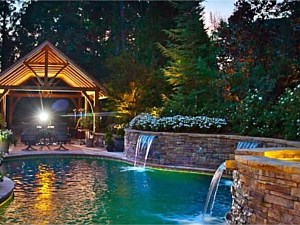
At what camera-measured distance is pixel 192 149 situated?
11.3m

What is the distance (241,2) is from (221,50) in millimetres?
2000

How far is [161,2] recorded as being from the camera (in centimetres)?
2298

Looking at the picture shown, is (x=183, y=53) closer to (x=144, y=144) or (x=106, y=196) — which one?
(x=144, y=144)

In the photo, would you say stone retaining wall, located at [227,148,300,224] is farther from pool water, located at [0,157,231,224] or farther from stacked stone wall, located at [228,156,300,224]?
pool water, located at [0,157,231,224]

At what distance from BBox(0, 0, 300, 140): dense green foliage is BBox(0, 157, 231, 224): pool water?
2567 millimetres

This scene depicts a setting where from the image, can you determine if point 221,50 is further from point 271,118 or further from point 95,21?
point 95,21

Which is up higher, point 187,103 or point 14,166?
point 187,103

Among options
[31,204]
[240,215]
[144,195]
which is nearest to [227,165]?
[240,215]

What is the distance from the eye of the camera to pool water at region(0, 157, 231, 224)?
640cm

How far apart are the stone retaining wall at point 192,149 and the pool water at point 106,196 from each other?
21.8 inches

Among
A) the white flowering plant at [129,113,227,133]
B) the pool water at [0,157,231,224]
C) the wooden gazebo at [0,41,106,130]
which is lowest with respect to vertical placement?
the pool water at [0,157,231,224]

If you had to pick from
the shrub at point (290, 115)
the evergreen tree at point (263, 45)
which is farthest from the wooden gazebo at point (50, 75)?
the shrub at point (290, 115)

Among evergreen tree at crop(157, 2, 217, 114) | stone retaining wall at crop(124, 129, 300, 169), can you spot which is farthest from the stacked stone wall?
evergreen tree at crop(157, 2, 217, 114)

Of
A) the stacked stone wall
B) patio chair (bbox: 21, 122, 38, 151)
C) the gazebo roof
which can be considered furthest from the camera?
the gazebo roof
